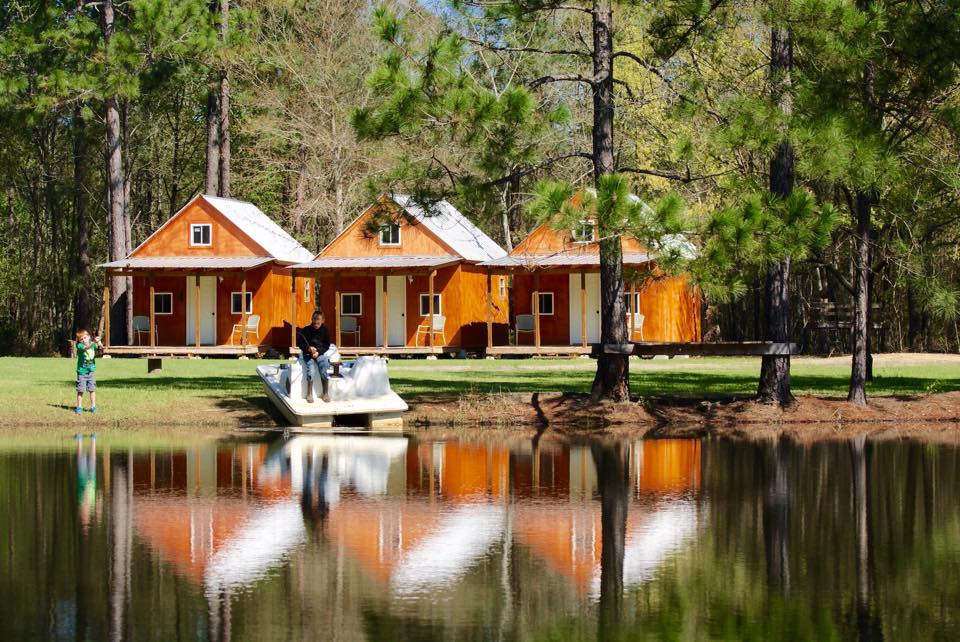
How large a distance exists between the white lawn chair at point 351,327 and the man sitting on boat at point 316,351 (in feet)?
76.2

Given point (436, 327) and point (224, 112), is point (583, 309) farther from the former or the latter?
point (224, 112)

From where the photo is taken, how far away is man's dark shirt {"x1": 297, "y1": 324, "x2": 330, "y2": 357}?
22688 mm

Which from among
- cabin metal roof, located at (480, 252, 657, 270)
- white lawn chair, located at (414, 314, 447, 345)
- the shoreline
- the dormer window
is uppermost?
cabin metal roof, located at (480, 252, 657, 270)

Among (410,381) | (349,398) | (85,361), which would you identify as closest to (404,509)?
(349,398)

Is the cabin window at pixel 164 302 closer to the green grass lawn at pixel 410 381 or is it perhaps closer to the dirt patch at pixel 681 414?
the green grass lawn at pixel 410 381

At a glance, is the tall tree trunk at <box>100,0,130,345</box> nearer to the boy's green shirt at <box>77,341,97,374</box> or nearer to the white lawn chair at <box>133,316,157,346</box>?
the white lawn chair at <box>133,316,157,346</box>

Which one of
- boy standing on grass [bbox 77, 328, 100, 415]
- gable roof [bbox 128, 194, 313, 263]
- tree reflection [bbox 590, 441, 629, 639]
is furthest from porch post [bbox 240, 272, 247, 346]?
tree reflection [bbox 590, 441, 629, 639]

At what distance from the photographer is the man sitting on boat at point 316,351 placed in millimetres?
22594

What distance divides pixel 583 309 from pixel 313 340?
20544 mm

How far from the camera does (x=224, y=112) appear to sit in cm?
4769

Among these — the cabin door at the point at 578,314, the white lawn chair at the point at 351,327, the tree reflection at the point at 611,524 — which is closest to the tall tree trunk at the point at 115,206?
the white lawn chair at the point at 351,327

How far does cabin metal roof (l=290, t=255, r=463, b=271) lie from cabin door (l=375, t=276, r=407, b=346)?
997mm

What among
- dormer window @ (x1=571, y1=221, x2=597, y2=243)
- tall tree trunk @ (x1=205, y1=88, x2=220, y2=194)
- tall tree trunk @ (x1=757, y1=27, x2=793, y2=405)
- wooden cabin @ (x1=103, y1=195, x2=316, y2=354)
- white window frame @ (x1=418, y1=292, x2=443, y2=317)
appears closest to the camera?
dormer window @ (x1=571, y1=221, x2=597, y2=243)

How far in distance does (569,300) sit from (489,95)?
83.7 feet
